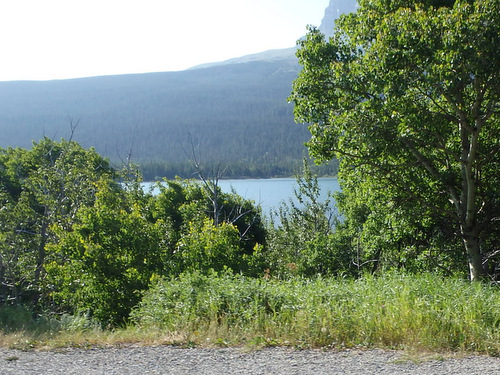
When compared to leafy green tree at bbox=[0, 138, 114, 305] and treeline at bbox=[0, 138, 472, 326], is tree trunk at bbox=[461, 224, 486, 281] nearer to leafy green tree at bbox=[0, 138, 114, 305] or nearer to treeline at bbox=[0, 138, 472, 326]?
treeline at bbox=[0, 138, 472, 326]

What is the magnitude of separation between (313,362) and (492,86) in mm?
7684

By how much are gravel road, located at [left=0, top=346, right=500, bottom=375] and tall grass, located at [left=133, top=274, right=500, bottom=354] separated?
1.03 ft

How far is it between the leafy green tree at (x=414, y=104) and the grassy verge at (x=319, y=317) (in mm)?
4283

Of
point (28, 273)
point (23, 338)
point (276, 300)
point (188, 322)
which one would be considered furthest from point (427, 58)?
point (28, 273)

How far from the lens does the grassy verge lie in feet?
17.3

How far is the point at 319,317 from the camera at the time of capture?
576cm

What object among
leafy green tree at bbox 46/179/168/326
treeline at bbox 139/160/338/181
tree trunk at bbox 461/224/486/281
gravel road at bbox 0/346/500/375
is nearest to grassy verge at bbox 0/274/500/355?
gravel road at bbox 0/346/500/375

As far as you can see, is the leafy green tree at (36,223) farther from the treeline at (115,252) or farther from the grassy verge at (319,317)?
the grassy verge at (319,317)

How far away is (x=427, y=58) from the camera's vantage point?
9.23 metres

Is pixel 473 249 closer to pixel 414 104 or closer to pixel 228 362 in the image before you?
pixel 414 104

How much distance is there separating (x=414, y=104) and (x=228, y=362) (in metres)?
7.56

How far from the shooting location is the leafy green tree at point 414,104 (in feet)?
29.4

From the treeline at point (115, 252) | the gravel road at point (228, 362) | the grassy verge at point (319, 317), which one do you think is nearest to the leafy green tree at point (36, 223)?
the treeline at point (115, 252)

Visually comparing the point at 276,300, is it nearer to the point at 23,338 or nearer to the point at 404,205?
the point at 23,338
